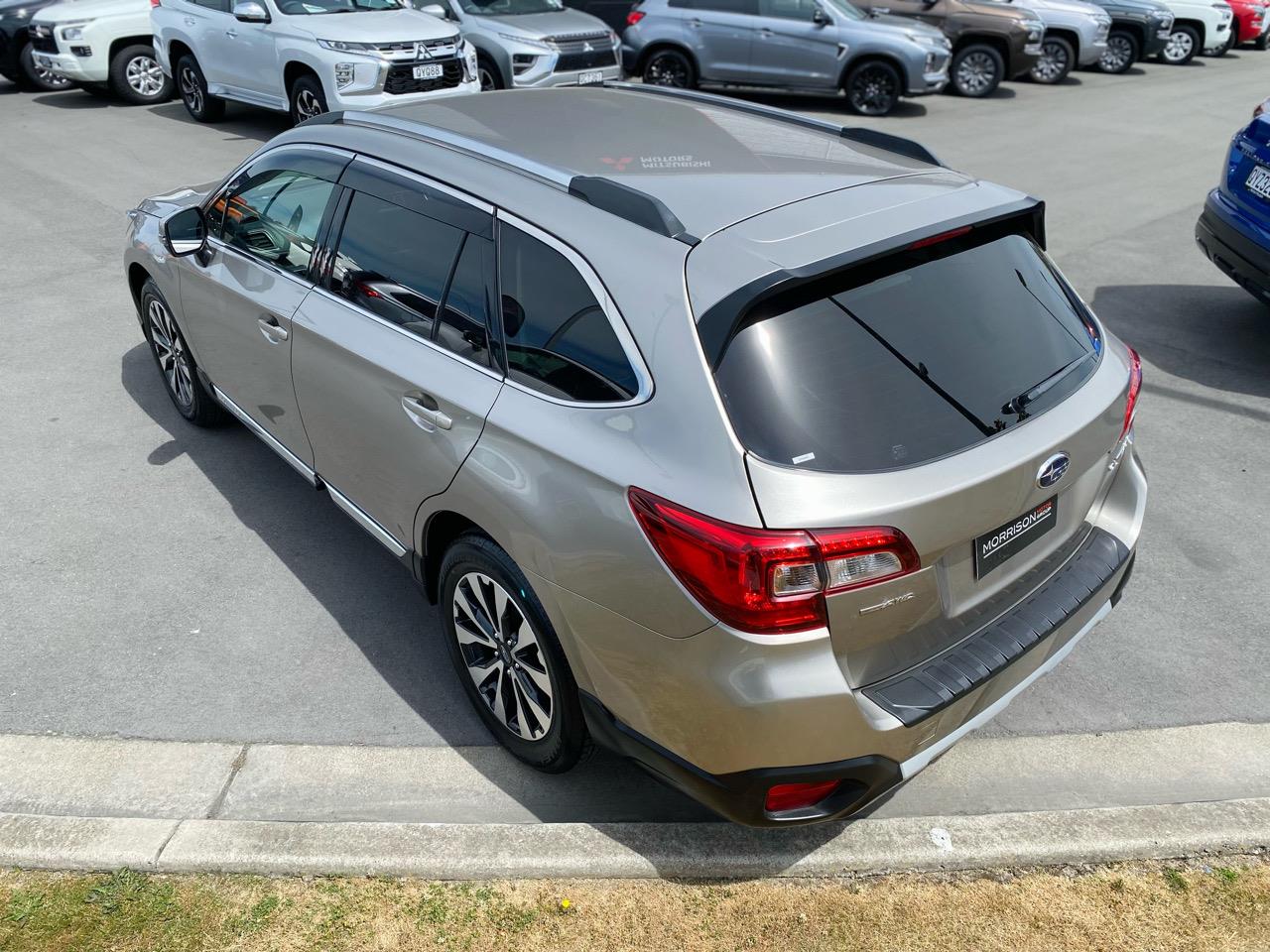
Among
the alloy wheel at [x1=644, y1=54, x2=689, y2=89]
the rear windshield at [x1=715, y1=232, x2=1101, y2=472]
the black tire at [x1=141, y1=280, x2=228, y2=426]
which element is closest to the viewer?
the rear windshield at [x1=715, y1=232, x2=1101, y2=472]

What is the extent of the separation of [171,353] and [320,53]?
671cm

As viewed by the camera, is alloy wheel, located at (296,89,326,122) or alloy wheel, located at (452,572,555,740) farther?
alloy wheel, located at (296,89,326,122)

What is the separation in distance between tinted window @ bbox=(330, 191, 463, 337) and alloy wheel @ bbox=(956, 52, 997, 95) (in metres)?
15.2

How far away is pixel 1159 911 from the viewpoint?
2.97 m

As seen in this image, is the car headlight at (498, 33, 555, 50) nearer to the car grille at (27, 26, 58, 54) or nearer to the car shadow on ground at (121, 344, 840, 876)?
the car grille at (27, 26, 58, 54)

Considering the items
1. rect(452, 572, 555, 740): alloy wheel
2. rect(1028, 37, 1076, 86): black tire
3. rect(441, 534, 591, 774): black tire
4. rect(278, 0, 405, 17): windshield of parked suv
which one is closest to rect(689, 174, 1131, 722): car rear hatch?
rect(441, 534, 591, 774): black tire

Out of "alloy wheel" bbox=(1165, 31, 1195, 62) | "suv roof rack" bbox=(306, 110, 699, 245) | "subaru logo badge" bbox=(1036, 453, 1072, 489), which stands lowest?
"alloy wheel" bbox=(1165, 31, 1195, 62)

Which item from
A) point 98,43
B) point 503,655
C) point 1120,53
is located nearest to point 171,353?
point 503,655

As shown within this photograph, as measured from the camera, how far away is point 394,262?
11.8ft

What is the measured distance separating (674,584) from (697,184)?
3.95ft

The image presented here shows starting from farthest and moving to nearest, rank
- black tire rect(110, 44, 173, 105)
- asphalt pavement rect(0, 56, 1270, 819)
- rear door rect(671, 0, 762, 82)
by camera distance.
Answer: rear door rect(671, 0, 762, 82) → black tire rect(110, 44, 173, 105) → asphalt pavement rect(0, 56, 1270, 819)

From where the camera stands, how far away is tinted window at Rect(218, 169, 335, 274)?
408 cm

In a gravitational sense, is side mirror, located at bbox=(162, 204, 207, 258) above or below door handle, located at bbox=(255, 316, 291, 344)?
above

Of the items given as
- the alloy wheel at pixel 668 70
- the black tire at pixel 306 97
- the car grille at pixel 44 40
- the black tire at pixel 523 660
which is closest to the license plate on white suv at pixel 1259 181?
the black tire at pixel 523 660
